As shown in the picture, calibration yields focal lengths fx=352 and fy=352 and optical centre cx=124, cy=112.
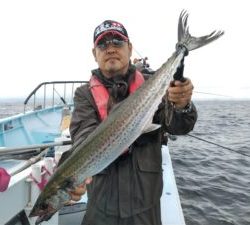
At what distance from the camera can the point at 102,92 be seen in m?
3.19

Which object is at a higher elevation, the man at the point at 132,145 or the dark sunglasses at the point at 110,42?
the dark sunglasses at the point at 110,42

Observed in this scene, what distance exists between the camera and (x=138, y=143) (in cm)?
306

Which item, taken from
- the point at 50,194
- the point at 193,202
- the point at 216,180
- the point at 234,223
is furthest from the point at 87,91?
the point at 216,180

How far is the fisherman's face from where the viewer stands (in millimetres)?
3168

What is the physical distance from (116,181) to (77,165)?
19.0 inches

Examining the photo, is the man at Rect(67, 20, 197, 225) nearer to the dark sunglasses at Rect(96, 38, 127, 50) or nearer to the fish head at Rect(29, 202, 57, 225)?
the dark sunglasses at Rect(96, 38, 127, 50)

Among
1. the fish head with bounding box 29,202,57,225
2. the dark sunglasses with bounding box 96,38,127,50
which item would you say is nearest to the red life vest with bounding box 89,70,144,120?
the dark sunglasses with bounding box 96,38,127,50

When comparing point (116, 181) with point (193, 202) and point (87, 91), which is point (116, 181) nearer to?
point (87, 91)

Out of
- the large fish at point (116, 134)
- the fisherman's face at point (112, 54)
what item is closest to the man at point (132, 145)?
the fisherman's face at point (112, 54)

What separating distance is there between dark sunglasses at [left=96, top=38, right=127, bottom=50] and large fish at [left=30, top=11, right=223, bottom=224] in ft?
2.10

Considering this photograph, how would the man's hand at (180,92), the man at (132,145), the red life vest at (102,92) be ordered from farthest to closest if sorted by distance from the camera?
the red life vest at (102,92), the man at (132,145), the man's hand at (180,92)

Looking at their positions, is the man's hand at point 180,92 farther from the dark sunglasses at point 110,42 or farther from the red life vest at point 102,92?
the dark sunglasses at point 110,42

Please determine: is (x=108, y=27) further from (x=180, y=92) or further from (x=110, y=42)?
(x=180, y=92)

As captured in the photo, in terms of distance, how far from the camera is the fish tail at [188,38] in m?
2.67
